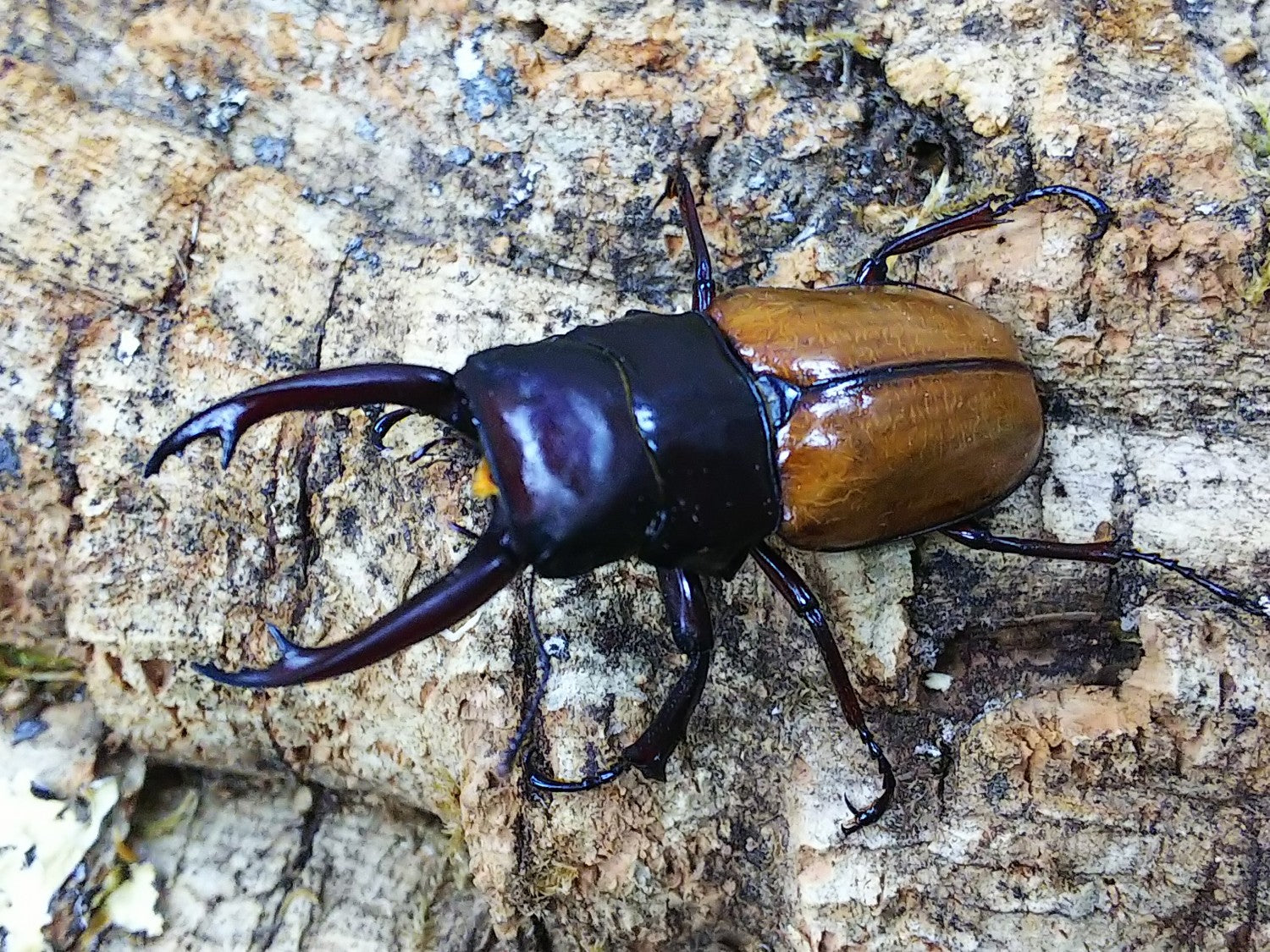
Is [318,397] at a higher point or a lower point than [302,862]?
higher

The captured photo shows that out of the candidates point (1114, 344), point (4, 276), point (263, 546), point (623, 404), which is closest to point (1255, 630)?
point (1114, 344)

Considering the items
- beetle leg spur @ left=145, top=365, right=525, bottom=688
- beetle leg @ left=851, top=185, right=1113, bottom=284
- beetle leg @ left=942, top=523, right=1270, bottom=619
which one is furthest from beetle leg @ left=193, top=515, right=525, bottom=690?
beetle leg @ left=851, top=185, right=1113, bottom=284

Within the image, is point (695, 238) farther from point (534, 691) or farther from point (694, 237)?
point (534, 691)

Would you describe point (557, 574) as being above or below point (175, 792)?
above

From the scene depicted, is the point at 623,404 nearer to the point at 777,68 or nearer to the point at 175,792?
the point at 777,68

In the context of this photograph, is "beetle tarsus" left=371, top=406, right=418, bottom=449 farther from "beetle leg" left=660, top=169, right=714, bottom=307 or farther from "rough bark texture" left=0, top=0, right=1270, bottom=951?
"beetle leg" left=660, top=169, right=714, bottom=307

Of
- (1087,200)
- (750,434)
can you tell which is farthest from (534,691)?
(1087,200)

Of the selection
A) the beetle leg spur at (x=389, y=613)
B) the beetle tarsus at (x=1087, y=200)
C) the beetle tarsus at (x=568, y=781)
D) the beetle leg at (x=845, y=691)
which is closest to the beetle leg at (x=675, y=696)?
the beetle tarsus at (x=568, y=781)

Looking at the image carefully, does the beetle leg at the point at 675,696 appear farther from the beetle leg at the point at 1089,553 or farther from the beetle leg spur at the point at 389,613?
the beetle leg at the point at 1089,553
